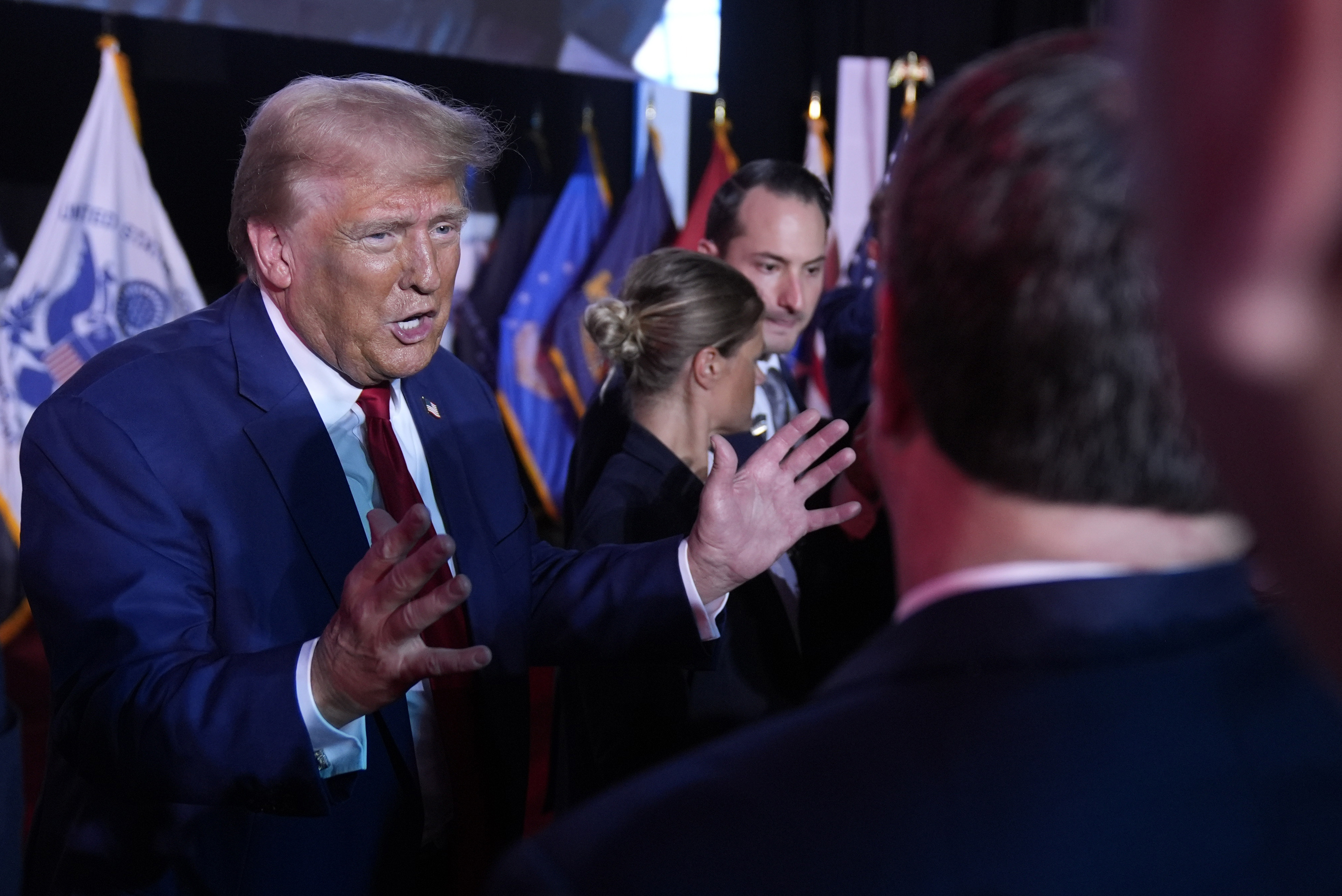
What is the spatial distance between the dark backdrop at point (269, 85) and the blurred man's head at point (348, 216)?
4.02 feet

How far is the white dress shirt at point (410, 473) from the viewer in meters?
1.52

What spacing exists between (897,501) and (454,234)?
120cm

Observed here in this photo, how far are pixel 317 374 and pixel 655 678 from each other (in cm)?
80

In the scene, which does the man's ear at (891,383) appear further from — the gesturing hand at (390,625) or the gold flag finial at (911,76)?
the gold flag finial at (911,76)

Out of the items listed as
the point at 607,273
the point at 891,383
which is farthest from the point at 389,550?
the point at 607,273

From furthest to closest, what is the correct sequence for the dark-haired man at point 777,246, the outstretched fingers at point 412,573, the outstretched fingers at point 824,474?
the dark-haired man at point 777,246 → the outstretched fingers at point 824,474 → the outstretched fingers at point 412,573

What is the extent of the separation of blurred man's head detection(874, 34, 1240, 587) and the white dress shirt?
3.30ft

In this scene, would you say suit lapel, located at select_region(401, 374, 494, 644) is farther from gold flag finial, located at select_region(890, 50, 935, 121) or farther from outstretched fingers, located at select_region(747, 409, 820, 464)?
gold flag finial, located at select_region(890, 50, 935, 121)

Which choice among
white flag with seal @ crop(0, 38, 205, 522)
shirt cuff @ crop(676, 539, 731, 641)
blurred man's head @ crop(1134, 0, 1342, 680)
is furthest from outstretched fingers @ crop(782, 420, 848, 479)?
white flag with seal @ crop(0, 38, 205, 522)

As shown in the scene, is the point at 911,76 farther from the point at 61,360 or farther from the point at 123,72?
the point at 61,360

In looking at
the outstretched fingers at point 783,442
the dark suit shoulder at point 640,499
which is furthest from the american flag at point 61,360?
the outstretched fingers at point 783,442

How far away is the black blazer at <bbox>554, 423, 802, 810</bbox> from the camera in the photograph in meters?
1.97

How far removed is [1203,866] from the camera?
0.54 meters

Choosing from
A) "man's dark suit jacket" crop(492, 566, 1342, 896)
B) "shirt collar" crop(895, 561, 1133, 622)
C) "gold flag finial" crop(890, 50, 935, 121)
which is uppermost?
"gold flag finial" crop(890, 50, 935, 121)
